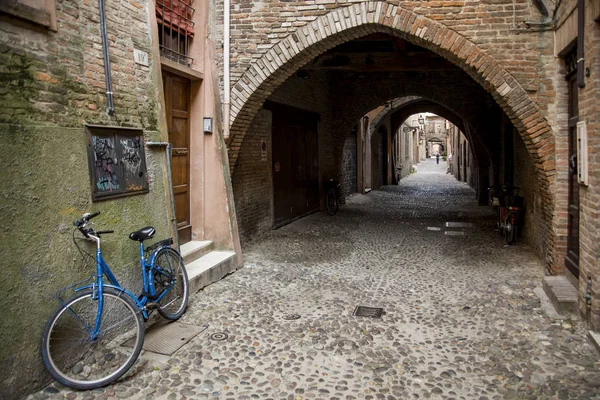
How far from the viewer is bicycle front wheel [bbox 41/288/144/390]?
3418mm

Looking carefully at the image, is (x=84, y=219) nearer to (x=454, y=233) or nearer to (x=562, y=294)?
(x=562, y=294)

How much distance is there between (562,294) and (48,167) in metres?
4.92

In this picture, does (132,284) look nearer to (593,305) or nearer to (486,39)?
(593,305)

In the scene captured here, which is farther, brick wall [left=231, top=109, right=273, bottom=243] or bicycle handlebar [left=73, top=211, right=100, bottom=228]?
brick wall [left=231, top=109, right=273, bottom=243]

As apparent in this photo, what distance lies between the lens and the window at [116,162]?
13.5 feet

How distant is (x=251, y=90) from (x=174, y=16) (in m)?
1.49

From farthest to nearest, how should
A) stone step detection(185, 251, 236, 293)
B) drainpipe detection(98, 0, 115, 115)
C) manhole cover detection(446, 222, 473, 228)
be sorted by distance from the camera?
manhole cover detection(446, 222, 473, 228) → stone step detection(185, 251, 236, 293) → drainpipe detection(98, 0, 115, 115)

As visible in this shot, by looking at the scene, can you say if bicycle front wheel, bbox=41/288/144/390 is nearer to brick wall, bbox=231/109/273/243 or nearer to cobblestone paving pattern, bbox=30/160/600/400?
cobblestone paving pattern, bbox=30/160/600/400

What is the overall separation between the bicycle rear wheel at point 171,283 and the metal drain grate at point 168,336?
13 cm

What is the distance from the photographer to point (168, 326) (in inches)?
184

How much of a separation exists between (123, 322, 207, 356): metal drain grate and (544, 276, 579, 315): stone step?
3.53m

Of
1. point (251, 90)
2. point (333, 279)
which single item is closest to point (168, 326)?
point (333, 279)

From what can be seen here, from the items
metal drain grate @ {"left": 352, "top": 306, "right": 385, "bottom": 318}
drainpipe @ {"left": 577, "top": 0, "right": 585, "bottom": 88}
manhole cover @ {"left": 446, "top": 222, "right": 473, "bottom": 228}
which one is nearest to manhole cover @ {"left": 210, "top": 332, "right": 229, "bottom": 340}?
metal drain grate @ {"left": 352, "top": 306, "right": 385, "bottom": 318}

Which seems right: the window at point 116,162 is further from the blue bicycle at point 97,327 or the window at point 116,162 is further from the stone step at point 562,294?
the stone step at point 562,294
